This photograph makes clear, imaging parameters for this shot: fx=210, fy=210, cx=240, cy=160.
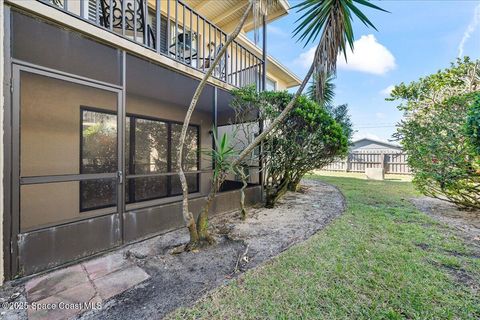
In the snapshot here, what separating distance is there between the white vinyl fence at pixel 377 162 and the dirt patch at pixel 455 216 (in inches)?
244

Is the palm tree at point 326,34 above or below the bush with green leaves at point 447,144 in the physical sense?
above

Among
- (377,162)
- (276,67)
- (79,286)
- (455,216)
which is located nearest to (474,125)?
(455,216)

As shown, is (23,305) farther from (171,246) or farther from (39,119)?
(39,119)

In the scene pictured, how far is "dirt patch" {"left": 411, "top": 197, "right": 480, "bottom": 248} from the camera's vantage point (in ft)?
11.7

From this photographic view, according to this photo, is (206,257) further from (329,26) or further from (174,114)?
(174,114)

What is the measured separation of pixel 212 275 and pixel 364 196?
239 inches

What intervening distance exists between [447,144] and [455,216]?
5.31ft

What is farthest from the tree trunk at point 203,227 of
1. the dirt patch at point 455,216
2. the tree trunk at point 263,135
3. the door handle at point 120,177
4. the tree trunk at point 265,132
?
the dirt patch at point 455,216

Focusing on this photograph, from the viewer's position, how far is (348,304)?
1.91m

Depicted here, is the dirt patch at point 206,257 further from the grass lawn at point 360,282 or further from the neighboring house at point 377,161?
the neighboring house at point 377,161

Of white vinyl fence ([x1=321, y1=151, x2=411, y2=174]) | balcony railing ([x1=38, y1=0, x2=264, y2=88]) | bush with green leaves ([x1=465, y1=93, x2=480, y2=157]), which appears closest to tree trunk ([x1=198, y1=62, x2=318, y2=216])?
balcony railing ([x1=38, y1=0, x2=264, y2=88])

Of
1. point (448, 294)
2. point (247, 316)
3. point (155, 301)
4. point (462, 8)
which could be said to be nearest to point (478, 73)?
point (462, 8)

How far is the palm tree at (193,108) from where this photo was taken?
293 centimetres

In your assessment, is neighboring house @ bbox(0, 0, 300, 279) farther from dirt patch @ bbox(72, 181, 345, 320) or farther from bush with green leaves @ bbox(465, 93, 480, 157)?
bush with green leaves @ bbox(465, 93, 480, 157)
